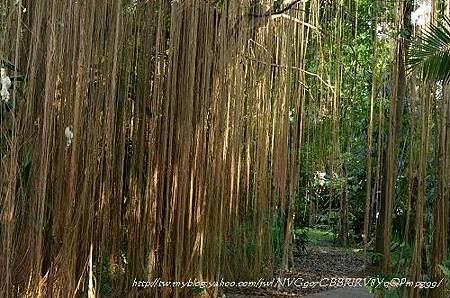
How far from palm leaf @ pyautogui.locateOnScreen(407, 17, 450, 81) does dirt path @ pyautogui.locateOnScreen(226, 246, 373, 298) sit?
2.39 meters

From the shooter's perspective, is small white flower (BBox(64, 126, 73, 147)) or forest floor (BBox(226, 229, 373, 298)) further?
forest floor (BBox(226, 229, 373, 298))

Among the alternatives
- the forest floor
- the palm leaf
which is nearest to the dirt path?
the forest floor

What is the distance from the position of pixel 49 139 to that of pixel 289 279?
382 centimetres

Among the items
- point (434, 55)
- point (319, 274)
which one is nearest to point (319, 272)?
→ point (319, 274)

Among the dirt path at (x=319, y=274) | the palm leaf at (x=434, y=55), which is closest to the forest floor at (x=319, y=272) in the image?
the dirt path at (x=319, y=274)

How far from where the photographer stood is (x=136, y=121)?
3.17 meters

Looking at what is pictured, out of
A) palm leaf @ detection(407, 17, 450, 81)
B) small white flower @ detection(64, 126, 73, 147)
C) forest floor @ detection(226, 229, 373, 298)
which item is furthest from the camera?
forest floor @ detection(226, 229, 373, 298)

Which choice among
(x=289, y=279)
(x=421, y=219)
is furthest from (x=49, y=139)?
(x=289, y=279)

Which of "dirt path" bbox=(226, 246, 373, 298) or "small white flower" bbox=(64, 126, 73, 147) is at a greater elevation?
"small white flower" bbox=(64, 126, 73, 147)

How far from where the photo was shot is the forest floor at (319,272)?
4.74 m

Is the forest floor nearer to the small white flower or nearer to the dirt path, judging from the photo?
the dirt path

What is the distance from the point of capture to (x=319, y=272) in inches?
255

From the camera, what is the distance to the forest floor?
4.74 meters

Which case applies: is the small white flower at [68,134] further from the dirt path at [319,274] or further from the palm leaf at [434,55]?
the dirt path at [319,274]
